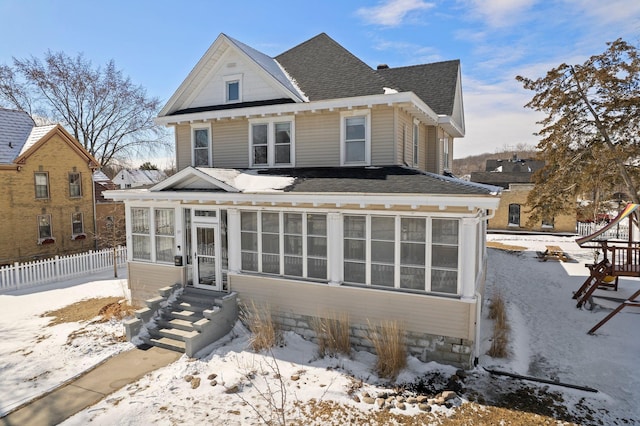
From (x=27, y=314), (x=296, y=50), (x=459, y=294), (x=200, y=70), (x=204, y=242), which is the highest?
(x=296, y=50)

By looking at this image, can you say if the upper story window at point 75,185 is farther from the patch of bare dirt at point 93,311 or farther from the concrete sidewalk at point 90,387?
the concrete sidewalk at point 90,387

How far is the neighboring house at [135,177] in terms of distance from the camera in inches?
2153

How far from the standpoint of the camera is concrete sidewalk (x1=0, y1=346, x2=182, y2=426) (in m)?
6.91

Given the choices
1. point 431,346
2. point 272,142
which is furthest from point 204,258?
point 431,346

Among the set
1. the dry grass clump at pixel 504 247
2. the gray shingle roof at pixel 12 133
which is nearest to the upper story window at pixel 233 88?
the gray shingle roof at pixel 12 133

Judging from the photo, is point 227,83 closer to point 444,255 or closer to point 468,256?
point 444,255

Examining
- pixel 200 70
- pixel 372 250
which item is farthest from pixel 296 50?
pixel 372 250

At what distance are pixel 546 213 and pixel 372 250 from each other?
14647 millimetres

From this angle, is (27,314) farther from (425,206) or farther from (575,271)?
(575,271)

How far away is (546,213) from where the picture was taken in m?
19.6

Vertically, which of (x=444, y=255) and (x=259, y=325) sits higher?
(x=444, y=255)

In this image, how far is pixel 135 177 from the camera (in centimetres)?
5725

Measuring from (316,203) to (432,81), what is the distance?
33.4 feet

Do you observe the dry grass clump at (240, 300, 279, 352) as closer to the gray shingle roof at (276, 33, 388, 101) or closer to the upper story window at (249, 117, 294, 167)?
the upper story window at (249, 117, 294, 167)
